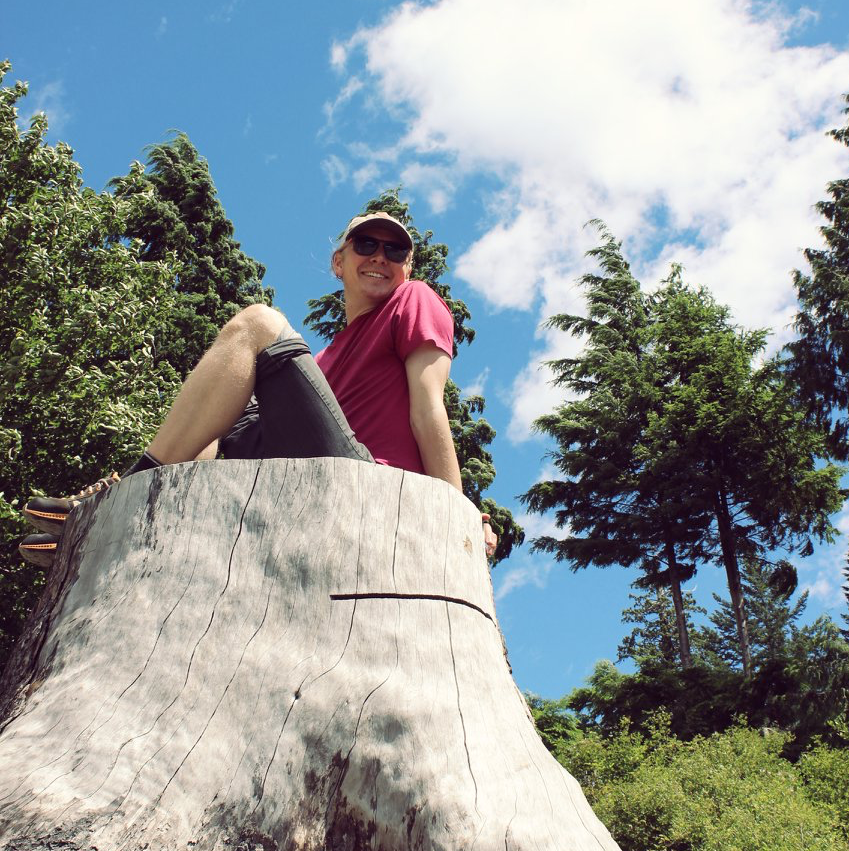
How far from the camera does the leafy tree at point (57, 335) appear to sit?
37.0 ft

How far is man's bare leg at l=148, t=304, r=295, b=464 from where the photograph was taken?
2.37m

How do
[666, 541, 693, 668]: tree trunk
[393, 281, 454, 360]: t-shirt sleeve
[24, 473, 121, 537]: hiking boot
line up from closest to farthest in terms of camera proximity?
1. [24, 473, 121, 537]: hiking boot
2. [393, 281, 454, 360]: t-shirt sleeve
3. [666, 541, 693, 668]: tree trunk

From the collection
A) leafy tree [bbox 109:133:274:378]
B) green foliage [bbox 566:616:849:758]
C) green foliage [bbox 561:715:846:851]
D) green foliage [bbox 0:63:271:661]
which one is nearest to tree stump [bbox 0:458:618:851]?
green foliage [bbox 561:715:846:851]

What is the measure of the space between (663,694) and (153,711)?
17657mm

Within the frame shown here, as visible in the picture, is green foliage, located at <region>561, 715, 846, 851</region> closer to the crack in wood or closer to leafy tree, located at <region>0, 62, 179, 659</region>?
leafy tree, located at <region>0, 62, 179, 659</region>

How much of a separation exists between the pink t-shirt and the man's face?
0.45 ft

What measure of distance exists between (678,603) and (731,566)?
1501 millimetres

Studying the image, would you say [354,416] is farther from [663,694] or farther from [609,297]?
[609,297]

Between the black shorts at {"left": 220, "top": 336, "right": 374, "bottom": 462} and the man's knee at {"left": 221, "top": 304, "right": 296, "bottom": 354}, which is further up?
the man's knee at {"left": 221, "top": 304, "right": 296, "bottom": 354}

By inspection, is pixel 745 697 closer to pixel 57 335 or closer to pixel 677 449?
pixel 677 449

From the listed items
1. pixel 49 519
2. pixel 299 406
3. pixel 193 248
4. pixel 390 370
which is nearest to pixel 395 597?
pixel 299 406

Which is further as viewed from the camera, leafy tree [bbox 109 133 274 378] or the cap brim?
leafy tree [bbox 109 133 274 378]

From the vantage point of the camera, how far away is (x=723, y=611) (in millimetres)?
31734

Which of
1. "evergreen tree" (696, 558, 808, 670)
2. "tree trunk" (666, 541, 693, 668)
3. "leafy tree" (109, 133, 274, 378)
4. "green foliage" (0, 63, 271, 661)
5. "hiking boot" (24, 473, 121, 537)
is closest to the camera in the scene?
"hiking boot" (24, 473, 121, 537)
